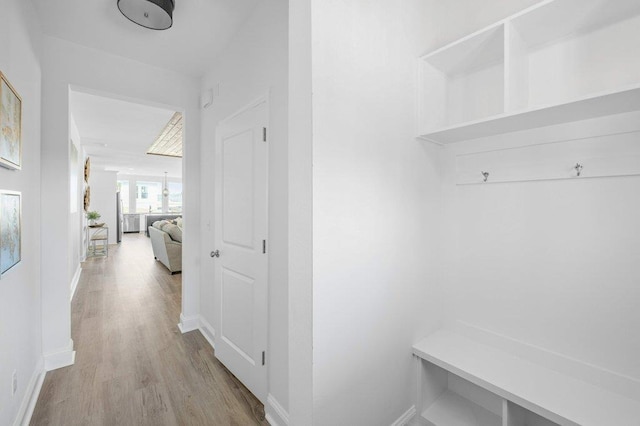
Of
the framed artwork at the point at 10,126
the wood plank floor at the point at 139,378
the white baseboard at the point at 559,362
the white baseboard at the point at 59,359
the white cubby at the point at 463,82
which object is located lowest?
the wood plank floor at the point at 139,378

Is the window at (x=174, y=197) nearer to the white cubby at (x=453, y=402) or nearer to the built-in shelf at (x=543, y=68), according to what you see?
the white cubby at (x=453, y=402)

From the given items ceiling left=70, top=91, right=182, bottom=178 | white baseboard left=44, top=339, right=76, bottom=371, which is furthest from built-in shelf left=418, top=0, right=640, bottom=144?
ceiling left=70, top=91, right=182, bottom=178

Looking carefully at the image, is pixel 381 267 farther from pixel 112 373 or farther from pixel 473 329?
pixel 112 373

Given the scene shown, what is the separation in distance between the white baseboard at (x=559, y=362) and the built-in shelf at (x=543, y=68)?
111cm

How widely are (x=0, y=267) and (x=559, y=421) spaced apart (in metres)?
2.41

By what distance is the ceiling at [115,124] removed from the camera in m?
3.72

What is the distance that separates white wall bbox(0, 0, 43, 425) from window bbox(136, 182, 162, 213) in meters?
12.0

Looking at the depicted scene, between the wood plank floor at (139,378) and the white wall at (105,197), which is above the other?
the white wall at (105,197)

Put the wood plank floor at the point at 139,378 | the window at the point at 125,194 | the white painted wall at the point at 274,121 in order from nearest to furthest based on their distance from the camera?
1. the white painted wall at the point at 274,121
2. the wood plank floor at the point at 139,378
3. the window at the point at 125,194

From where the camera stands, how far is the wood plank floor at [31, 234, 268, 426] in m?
1.78

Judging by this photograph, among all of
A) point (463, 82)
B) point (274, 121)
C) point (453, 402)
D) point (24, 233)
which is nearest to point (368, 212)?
point (274, 121)

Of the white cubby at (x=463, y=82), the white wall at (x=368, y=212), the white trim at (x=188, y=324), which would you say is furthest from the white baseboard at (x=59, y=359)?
the white cubby at (x=463, y=82)

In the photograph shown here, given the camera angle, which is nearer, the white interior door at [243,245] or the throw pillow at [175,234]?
the white interior door at [243,245]

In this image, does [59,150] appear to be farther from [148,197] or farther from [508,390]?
[148,197]
